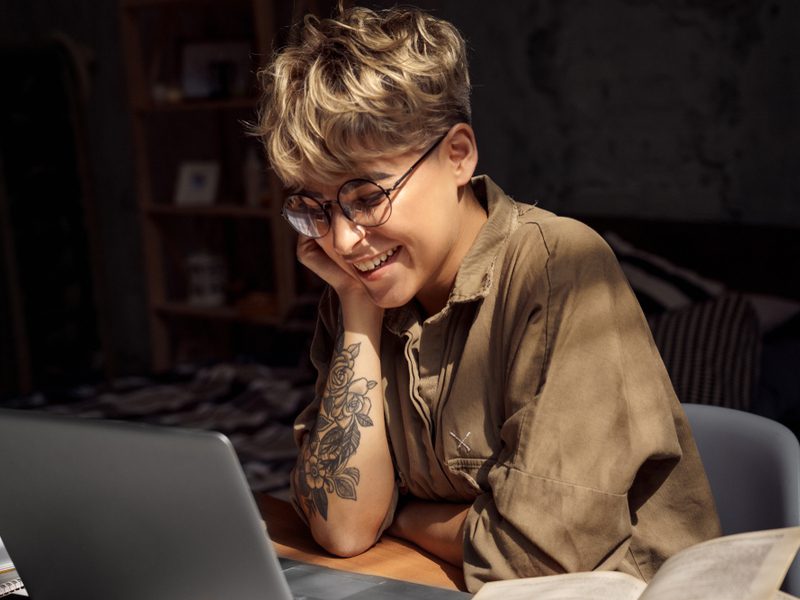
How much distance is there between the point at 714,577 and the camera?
0.92 m

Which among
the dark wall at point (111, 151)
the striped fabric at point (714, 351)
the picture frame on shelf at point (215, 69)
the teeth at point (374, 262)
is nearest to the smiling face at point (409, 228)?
the teeth at point (374, 262)

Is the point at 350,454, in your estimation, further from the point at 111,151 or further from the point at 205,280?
the point at 111,151

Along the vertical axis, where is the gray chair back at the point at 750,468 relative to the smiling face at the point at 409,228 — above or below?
below

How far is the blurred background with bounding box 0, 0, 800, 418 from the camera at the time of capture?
11.9 ft

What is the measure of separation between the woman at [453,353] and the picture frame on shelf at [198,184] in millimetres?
4037

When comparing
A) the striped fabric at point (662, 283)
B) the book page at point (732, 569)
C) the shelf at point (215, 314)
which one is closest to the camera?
the book page at point (732, 569)

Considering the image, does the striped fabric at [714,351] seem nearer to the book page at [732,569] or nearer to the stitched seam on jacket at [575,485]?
the stitched seam on jacket at [575,485]

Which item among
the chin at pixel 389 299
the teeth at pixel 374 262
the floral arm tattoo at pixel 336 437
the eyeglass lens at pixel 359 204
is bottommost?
the floral arm tattoo at pixel 336 437

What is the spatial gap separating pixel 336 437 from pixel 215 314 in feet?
13.1

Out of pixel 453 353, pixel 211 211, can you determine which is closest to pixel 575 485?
pixel 453 353

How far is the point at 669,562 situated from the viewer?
1003mm

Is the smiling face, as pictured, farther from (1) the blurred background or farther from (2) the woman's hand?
(1) the blurred background

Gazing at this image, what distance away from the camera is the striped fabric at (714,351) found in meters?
2.85

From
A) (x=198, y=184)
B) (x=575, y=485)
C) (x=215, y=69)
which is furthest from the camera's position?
(x=198, y=184)
